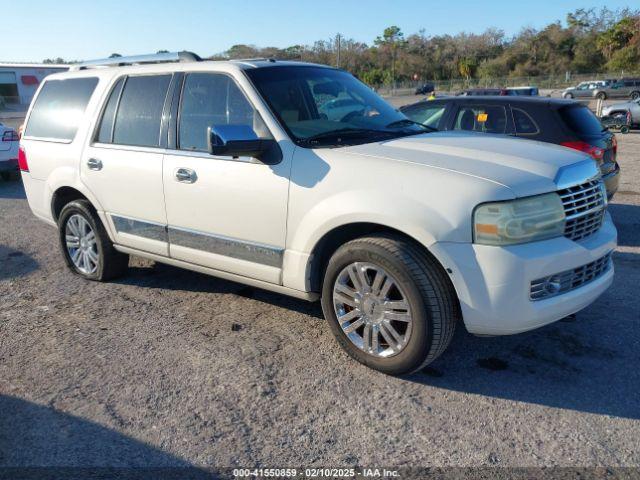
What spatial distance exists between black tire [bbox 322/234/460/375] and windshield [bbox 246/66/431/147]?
835mm

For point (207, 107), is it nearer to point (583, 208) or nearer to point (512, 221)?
point (512, 221)

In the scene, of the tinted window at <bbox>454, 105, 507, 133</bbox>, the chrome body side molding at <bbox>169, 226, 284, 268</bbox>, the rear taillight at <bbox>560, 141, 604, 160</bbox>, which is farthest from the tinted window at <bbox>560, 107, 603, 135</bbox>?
the chrome body side molding at <bbox>169, 226, 284, 268</bbox>

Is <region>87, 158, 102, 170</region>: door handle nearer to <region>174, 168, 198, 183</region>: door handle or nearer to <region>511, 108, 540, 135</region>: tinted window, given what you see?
<region>174, 168, 198, 183</region>: door handle

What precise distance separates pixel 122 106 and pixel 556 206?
3578 millimetres

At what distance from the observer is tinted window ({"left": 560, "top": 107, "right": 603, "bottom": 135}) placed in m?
6.85

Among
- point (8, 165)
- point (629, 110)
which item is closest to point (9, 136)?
point (8, 165)

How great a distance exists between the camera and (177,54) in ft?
15.9

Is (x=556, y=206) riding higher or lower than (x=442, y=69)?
higher

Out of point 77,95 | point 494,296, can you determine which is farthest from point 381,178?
point 77,95

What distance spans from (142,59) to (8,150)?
27.4ft

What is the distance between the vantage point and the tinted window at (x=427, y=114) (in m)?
7.93

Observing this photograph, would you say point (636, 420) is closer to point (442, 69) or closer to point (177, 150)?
point (177, 150)

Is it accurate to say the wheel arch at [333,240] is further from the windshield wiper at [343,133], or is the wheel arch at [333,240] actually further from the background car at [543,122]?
the background car at [543,122]

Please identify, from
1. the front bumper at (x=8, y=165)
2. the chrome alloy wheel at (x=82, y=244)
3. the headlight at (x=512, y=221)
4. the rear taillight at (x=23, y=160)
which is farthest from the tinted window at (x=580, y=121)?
the front bumper at (x=8, y=165)
